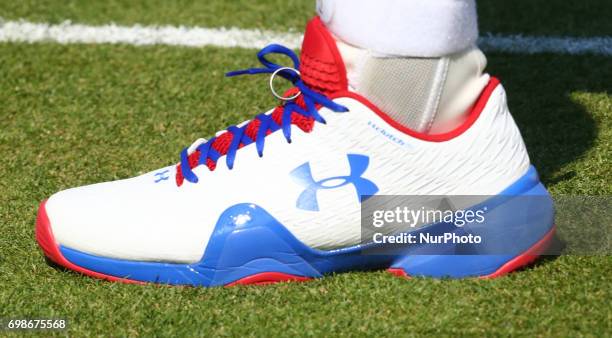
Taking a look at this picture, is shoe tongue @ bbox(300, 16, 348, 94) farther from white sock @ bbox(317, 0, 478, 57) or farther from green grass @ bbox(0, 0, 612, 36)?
green grass @ bbox(0, 0, 612, 36)

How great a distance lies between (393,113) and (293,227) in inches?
9.7

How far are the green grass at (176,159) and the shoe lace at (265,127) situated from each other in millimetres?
220

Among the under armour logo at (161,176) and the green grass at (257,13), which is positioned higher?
the under armour logo at (161,176)

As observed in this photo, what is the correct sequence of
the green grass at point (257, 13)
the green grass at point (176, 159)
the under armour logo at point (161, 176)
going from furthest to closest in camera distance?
the green grass at point (257, 13) → the under armour logo at point (161, 176) → the green grass at point (176, 159)

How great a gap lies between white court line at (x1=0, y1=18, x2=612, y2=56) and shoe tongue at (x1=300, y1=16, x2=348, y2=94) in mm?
1175

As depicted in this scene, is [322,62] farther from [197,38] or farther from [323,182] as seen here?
[197,38]

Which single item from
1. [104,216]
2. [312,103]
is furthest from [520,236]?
[104,216]

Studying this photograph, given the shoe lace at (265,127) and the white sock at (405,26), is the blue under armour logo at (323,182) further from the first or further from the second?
the white sock at (405,26)

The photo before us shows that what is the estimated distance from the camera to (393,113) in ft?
5.23

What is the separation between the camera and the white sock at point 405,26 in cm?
155

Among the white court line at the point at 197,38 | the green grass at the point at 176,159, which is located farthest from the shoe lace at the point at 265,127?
the white court line at the point at 197,38

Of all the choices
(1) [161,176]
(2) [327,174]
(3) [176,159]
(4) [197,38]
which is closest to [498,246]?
(2) [327,174]

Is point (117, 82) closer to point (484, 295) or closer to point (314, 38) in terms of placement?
point (314, 38)

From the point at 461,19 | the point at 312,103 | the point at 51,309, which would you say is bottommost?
the point at 51,309
